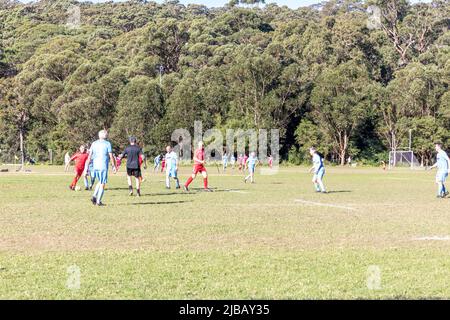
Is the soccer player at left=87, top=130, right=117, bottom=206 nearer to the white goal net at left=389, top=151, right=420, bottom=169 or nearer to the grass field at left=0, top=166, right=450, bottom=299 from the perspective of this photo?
the grass field at left=0, top=166, right=450, bottom=299

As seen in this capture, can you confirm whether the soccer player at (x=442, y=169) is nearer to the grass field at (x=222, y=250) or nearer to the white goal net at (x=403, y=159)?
the grass field at (x=222, y=250)

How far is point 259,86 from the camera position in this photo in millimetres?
83250

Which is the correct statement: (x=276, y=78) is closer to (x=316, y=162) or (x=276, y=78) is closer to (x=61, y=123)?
(x=61, y=123)

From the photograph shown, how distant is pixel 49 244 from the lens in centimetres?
1115

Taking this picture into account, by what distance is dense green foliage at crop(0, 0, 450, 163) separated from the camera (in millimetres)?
81062

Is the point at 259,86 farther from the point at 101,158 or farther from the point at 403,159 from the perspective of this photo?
→ the point at 101,158

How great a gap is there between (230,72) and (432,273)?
76531mm

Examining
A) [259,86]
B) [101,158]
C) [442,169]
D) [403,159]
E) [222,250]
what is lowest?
[222,250]

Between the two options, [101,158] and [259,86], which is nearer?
[101,158]

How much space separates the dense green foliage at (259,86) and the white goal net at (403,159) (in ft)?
8.39

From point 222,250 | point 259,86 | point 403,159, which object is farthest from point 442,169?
point 259,86

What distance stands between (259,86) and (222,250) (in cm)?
7356

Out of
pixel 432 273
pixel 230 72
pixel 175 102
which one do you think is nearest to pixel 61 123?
pixel 175 102
